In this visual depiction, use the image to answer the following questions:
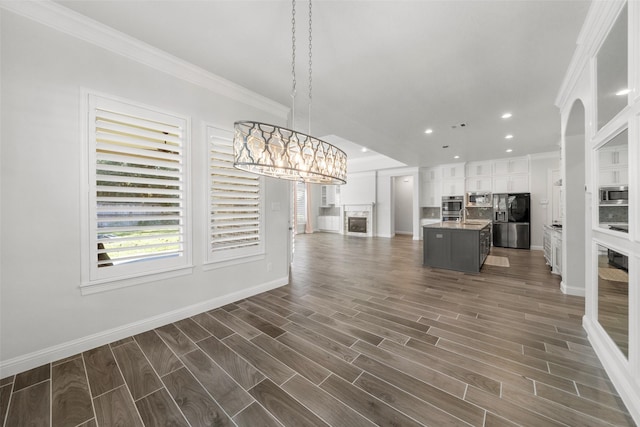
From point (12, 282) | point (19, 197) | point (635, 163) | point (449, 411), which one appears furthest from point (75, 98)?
point (635, 163)

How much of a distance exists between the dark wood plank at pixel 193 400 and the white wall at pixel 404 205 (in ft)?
33.9

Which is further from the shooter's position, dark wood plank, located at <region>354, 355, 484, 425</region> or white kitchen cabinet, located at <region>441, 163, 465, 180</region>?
white kitchen cabinet, located at <region>441, 163, 465, 180</region>

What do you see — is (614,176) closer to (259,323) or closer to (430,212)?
(259,323)

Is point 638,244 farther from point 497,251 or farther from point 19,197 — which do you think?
point 497,251

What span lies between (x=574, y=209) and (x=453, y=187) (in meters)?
5.40

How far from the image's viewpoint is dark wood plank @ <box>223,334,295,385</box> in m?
1.77

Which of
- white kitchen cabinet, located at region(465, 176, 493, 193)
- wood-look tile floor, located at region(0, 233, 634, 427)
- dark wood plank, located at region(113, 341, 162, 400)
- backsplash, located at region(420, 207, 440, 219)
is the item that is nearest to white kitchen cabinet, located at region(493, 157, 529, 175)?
white kitchen cabinet, located at region(465, 176, 493, 193)

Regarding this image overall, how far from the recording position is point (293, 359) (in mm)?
1952

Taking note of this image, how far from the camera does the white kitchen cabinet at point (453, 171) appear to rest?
27.2ft

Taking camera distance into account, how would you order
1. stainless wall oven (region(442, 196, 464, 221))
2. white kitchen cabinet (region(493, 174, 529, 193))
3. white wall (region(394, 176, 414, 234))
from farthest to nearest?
1. white wall (region(394, 176, 414, 234))
2. stainless wall oven (region(442, 196, 464, 221))
3. white kitchen cabinet (region(493, 174, 529, 193))

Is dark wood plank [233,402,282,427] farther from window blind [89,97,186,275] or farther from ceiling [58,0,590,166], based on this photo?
ceiling [58,0,590,166]

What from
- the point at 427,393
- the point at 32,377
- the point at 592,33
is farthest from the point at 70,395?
the point at 592,33

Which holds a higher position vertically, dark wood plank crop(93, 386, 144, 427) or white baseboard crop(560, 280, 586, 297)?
white baseboard crop(560, 280, 586, 297)

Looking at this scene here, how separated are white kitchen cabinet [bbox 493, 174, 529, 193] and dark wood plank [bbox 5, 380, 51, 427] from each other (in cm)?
975
